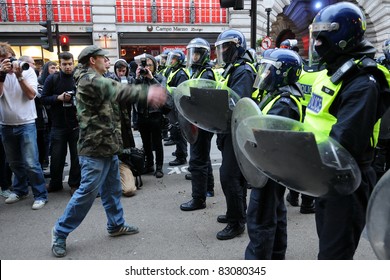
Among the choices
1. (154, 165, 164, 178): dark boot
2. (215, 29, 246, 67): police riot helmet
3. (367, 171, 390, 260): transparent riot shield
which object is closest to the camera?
(367, 171, 390, 260): transparent riot shield

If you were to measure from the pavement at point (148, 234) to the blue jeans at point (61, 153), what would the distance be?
0.23 meters

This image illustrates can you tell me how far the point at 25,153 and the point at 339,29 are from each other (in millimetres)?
3740

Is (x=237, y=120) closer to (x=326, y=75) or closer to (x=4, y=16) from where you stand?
(x=326, y=75)

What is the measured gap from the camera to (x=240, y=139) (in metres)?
2.02

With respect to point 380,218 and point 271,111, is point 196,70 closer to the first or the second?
point 271,111

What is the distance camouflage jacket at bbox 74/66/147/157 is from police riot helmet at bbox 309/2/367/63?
1.66 m

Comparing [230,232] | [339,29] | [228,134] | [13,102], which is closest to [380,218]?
[339,29]

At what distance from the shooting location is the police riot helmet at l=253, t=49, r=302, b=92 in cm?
260

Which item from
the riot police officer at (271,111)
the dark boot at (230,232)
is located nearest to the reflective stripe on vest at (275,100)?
the riot police officer at (271,111)

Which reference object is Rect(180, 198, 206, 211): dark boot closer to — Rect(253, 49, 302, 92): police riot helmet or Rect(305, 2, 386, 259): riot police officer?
Rect(253, 49, 302, 92): police riot helmet

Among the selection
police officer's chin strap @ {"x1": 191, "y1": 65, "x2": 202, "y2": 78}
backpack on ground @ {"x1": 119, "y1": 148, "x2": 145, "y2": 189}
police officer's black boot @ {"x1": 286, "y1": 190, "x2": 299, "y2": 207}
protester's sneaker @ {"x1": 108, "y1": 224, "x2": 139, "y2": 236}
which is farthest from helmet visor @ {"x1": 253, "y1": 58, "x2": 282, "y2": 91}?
backpack on ground @ {"x1": 119, "y1": 148, "x2": 145, "y2": 189}

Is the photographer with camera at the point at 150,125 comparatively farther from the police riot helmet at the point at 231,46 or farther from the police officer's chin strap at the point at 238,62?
the police officer's chin strap at the point at 238,62

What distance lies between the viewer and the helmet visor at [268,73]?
102 inches
